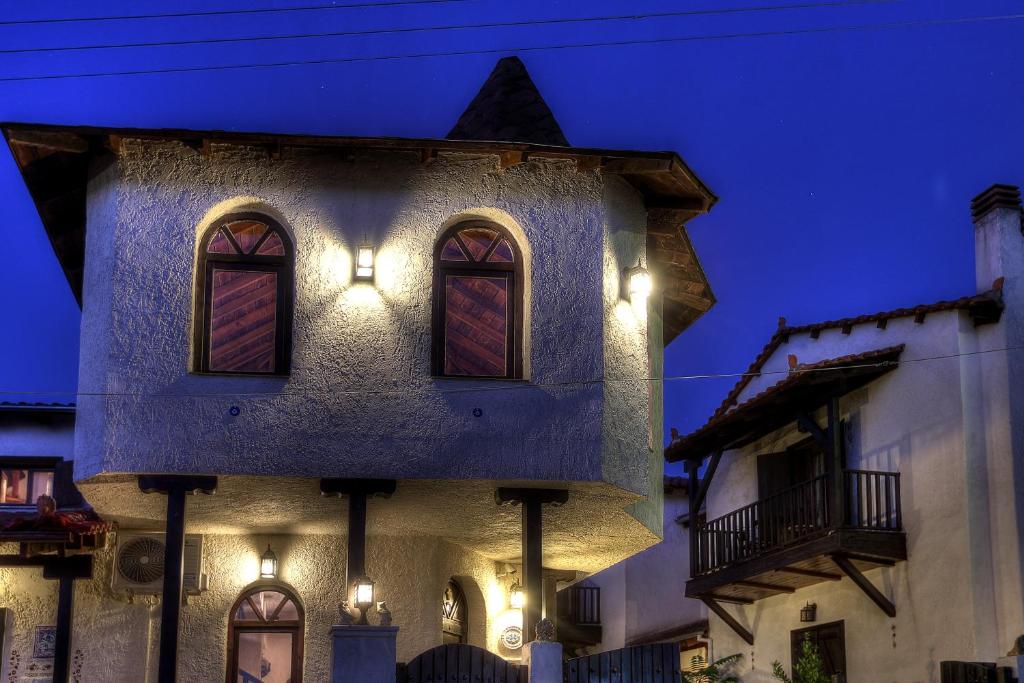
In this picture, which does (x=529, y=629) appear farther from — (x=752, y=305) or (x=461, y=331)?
(x=752, y=305)

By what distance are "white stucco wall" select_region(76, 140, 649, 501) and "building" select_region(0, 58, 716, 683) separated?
2 cm

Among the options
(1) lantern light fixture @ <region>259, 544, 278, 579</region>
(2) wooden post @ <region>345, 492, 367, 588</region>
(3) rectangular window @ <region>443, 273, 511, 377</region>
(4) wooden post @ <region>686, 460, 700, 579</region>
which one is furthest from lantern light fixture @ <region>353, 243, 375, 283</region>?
(4) wooden post @ <region>686, 460, 700, 579</region>

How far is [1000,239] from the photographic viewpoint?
21.2 meters

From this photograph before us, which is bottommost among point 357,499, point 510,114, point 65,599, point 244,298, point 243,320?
point 65,599

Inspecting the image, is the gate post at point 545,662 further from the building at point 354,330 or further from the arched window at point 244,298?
the arched window at point 244,298

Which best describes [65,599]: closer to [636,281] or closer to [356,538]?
[356,538]

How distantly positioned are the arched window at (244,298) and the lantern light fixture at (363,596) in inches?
92.6

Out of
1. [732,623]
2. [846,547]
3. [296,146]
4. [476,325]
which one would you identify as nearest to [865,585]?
[846,547]

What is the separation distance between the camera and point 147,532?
18.5m

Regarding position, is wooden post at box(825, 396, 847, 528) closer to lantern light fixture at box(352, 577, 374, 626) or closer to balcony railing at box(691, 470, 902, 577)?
balcony railing at box(691, 470, 902, 577)

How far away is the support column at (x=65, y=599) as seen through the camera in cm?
1770

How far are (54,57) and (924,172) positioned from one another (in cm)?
6489

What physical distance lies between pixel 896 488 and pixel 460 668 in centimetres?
946

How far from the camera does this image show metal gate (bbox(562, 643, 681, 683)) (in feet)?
49.6
